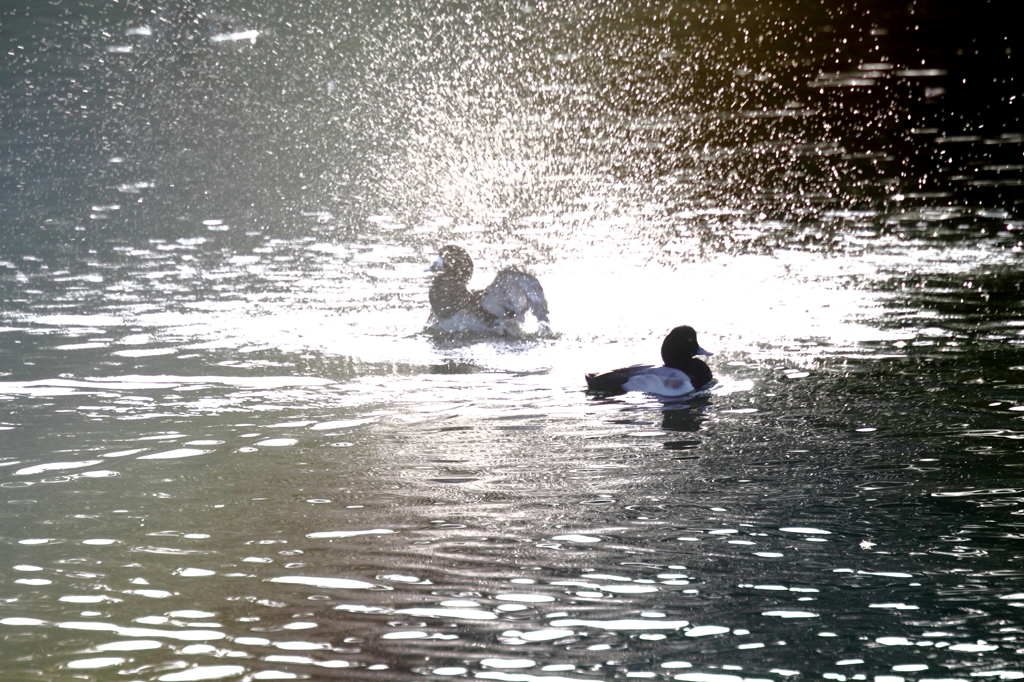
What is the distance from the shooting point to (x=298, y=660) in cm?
600

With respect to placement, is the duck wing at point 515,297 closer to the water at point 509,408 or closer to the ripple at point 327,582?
the water at point 509,408

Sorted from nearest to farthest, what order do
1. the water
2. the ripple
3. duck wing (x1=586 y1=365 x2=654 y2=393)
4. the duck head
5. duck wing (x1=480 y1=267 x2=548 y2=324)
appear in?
the water
the ripple
duck wing (x1=586 y1=365 x2=654 y2=393)
the duck head
duck wing (x1=480 y1=267 x2=548 y2=324)

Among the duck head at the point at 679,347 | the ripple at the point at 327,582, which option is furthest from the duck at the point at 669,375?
the ripple at the point at 327,582

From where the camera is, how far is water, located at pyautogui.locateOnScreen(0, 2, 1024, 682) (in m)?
6.38

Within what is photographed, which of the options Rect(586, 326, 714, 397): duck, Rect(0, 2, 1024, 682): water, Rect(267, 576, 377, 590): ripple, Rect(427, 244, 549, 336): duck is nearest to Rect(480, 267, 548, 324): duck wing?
Rect(427, 244, 549, 336): duck

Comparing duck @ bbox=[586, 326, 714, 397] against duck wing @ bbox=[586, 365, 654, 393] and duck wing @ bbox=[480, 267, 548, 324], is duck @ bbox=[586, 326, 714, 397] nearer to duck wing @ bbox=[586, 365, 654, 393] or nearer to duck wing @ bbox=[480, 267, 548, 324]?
duck wing @ bbox=[586, 365, 654, 393]

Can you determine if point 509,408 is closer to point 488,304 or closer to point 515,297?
point 515,297

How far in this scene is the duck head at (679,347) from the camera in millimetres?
11008

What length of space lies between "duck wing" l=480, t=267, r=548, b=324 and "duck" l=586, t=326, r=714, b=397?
2078 millimetres

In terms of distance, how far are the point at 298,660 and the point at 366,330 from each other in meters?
7.19

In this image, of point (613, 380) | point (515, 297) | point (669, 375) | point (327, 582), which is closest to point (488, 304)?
point (515, 297)

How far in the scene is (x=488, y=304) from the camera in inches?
517

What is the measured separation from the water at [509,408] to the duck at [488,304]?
30 cm

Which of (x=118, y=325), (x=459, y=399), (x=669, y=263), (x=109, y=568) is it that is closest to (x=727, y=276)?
(x=669, y=263)
